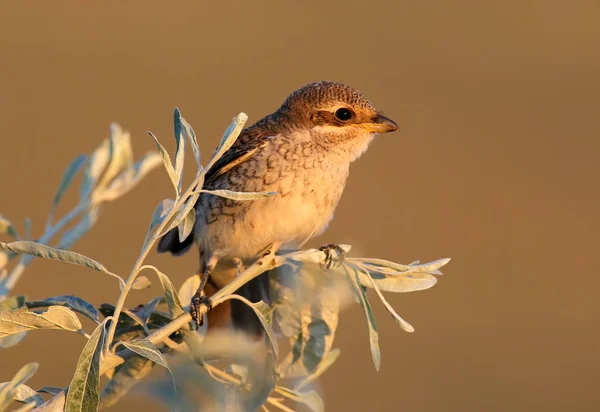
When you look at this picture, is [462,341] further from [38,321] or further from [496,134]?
[38,321]

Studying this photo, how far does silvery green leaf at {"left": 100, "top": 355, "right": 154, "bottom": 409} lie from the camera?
1494 mm

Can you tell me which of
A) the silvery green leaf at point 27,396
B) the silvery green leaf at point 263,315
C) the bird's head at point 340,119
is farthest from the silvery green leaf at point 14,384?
the bird's head at point 340,119

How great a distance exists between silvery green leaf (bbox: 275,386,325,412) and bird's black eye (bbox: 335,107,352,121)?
158 cm

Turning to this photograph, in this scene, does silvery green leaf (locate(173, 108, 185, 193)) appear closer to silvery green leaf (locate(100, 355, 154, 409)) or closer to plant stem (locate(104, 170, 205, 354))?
plant stem (locate(104, 170, 205, 354))

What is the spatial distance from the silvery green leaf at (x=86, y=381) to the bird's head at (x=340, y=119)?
1.90m

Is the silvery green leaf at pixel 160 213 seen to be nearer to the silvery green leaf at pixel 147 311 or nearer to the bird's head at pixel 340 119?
the silvery green leaf at pixel 147 311

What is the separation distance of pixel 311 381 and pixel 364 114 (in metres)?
1.56

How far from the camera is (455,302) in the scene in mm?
7754

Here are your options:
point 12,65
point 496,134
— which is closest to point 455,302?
point 496,134

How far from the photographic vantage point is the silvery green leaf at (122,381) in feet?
4.90

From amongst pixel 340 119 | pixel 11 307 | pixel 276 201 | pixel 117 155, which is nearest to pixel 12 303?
pixel 11 307

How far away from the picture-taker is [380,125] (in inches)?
122

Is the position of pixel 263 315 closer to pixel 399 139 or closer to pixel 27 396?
pixel 27 396

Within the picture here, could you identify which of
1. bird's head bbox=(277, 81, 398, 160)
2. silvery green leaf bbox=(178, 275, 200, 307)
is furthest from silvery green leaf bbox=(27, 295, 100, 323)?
bird's head bbox=(277, 81, 398, 160)
